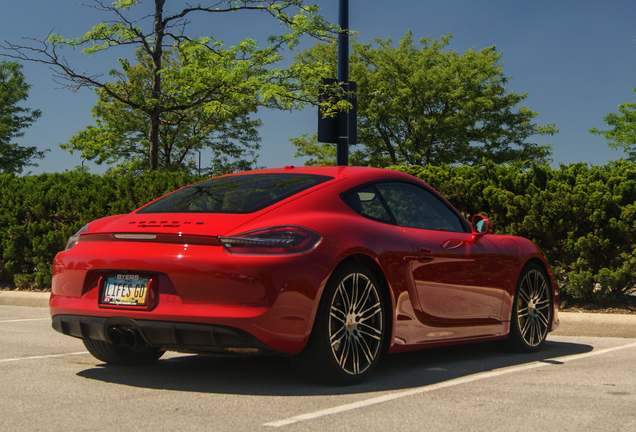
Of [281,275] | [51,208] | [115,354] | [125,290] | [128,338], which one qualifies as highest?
[51,208]

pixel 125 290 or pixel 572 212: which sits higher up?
pixel 572 212

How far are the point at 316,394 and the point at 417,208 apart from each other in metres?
1.86

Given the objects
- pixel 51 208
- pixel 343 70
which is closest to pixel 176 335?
pixel 343 70

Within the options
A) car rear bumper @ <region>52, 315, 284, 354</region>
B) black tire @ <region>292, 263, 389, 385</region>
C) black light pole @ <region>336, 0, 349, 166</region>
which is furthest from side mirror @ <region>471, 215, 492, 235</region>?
black light pole @ <region>336, 0, 349, 166</region>

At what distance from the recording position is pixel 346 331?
4.53 meters

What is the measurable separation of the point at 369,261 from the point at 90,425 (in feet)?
6.60

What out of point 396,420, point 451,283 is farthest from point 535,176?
point 396,420

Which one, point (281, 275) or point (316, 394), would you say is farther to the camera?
point (316, 394)

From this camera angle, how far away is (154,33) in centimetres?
1557

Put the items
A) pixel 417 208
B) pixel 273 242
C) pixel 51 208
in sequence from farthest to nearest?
pixel 51 208 < pixel 417 208 < pixel 273 242

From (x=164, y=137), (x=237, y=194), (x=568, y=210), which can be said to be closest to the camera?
(x=237, y=194)

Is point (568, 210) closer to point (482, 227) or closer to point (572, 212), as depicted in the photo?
point (572, 212)

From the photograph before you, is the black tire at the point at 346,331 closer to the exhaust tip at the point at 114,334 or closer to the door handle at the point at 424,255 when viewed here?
the door handle at the point at 424,255

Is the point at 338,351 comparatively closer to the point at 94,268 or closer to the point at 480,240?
the point at 94,268
